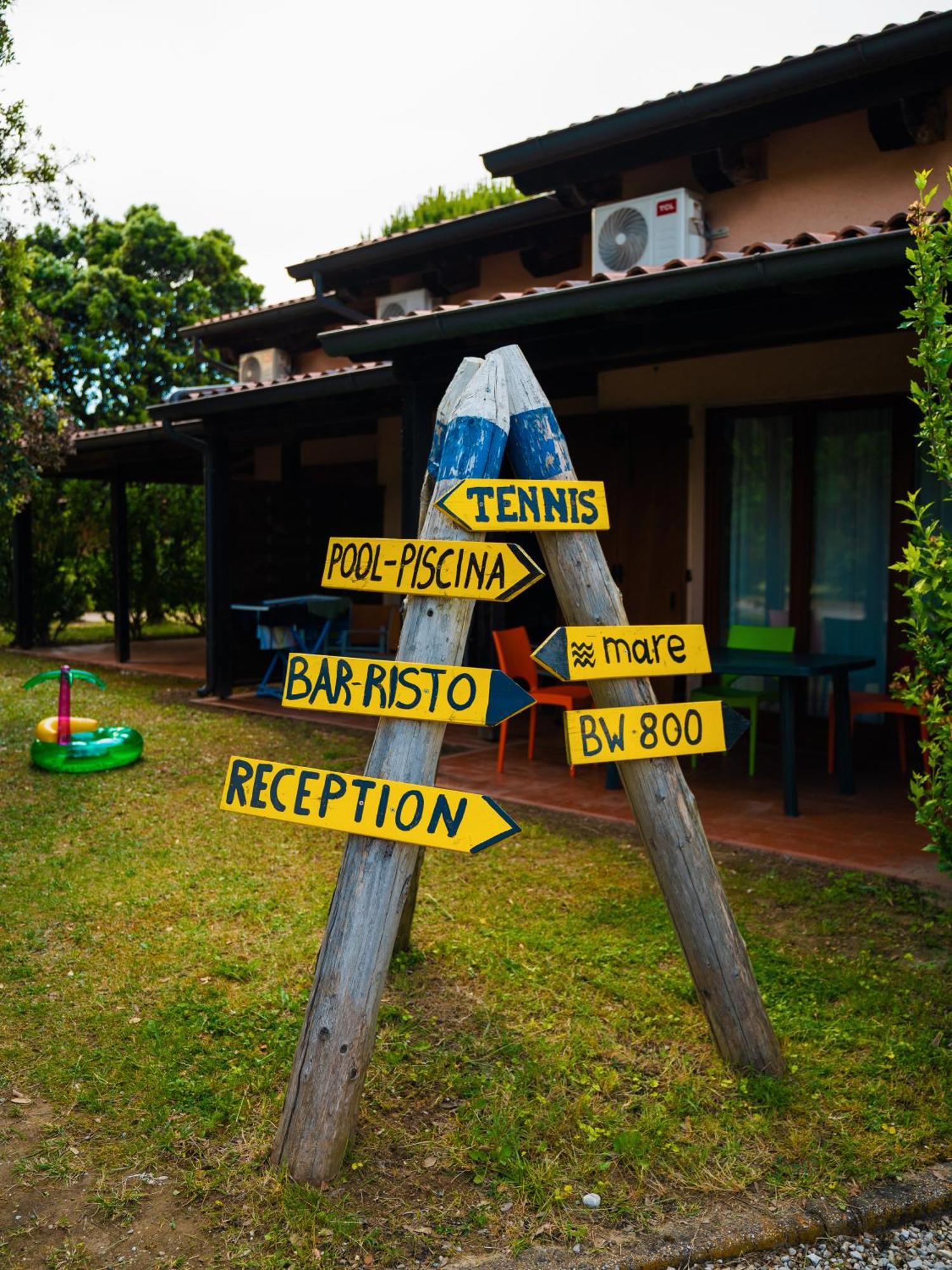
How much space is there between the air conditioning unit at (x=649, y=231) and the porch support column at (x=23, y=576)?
8.52 metres

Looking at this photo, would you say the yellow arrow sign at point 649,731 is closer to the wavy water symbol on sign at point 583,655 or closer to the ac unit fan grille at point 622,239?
the wavy water symbol on sign at point 583,655

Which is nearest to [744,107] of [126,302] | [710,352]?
[710,352]

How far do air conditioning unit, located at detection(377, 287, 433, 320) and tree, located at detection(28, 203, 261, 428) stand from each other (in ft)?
56.6

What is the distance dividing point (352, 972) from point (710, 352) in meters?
4.76

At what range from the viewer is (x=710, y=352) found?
20.5 ft

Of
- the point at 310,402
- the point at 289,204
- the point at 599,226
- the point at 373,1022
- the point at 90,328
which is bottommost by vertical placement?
the point at 373,1022

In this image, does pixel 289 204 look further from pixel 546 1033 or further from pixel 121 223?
pixel 546 1033

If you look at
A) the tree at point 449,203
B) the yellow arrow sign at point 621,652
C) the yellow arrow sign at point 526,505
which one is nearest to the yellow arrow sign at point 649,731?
the yellow arrow sign at point 621,652

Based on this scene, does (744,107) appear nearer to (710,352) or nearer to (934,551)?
(710,352)

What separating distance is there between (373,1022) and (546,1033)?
2.85 feet

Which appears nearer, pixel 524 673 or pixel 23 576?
pixel 524 673

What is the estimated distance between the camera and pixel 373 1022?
2582 mm

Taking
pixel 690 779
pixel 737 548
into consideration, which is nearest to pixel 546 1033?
pixel 690 779

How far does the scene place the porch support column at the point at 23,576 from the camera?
13.5m
